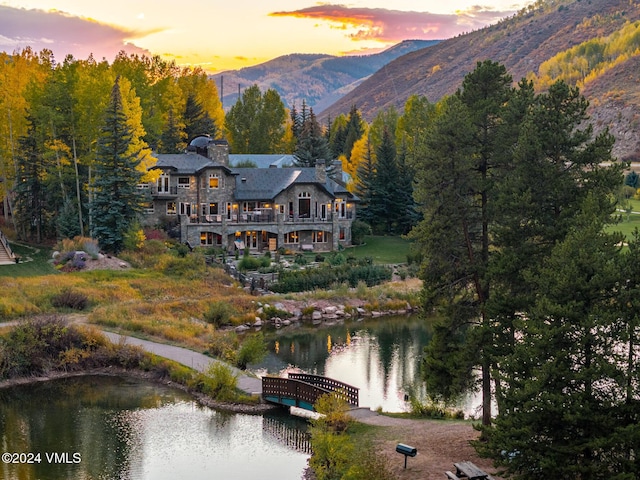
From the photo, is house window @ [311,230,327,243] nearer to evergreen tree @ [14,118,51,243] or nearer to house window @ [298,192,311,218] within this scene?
house window @ [298,192,311,218]

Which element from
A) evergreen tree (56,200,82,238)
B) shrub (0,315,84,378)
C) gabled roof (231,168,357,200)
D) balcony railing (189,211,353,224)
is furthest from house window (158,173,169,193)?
shrub (0,315,84,378)

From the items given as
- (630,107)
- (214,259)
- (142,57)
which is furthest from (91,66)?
(630,107)

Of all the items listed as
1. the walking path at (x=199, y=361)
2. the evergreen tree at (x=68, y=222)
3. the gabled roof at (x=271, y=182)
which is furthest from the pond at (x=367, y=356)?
the gabled roof at (x=271, y=182)

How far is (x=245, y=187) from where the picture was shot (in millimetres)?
57656

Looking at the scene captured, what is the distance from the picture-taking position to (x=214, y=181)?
56281 mm

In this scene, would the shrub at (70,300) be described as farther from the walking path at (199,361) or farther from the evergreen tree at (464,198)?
the evergreen tree at (464,198)

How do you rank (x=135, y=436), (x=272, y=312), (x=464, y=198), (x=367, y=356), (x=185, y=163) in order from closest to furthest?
(x=464, y=198)
(x=135, y=436)
(x=367, y=356)
(x=272, y=312)
(x=185, y=163)

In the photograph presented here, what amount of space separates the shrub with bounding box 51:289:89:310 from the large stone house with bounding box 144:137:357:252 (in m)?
18.8

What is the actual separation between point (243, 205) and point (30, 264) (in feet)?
60.9

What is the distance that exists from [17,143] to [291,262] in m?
19.7

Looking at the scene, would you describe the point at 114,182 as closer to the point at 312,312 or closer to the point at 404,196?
the point at 312,312

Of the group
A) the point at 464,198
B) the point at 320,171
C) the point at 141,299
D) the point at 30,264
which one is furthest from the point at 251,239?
the point at 464,198

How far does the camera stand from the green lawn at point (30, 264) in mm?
40031

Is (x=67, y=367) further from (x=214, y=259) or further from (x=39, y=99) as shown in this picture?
(x=39, y=99)
